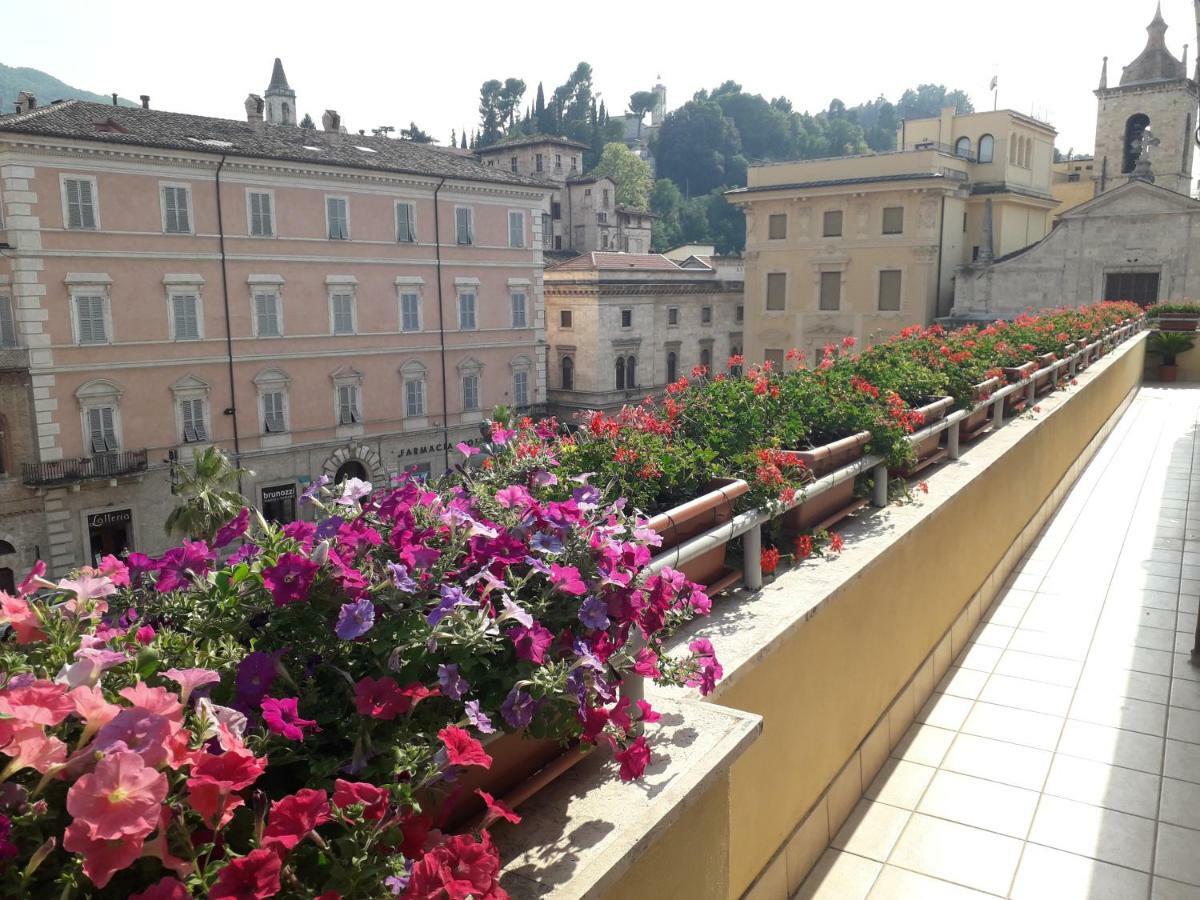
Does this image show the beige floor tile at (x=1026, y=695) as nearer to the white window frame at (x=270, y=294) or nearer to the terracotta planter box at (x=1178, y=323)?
the terracotta planter box at (x=1178, y=323)

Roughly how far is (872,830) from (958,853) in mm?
327

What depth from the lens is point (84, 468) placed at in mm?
27500

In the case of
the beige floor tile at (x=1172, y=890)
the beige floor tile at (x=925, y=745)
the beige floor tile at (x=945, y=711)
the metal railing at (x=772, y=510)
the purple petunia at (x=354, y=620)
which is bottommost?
the beige floor tile at (x=1172, y=890)

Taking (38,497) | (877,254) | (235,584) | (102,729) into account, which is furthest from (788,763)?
(877,254)

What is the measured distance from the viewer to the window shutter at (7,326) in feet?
86.4

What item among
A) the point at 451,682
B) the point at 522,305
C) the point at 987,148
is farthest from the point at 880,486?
the point at 987,148

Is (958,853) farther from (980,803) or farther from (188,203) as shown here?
(188,203)

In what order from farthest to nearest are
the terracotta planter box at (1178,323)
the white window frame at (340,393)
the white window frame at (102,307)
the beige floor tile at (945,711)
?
the white window frame at (340,393), the white window frame at (102,307), the terracotta planter box at (1178,323), the beige floor tile at (945,711)

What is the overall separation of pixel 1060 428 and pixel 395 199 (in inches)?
1176

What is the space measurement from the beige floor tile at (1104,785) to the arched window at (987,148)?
4355 cm

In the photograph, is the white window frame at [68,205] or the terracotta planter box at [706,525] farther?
the white window frame at [68,205]

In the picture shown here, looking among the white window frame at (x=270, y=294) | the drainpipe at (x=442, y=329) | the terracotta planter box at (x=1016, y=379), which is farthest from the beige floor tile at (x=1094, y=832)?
the drainpipe at (x=442, y=329)

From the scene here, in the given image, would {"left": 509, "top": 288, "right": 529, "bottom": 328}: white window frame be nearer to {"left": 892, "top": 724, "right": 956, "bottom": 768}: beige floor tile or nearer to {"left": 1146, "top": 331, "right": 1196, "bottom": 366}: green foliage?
{"left": 1146, "top": 331, "right": 1196, "bottom": 366}: green foliage

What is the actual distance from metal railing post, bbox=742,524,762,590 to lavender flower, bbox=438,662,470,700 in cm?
204
